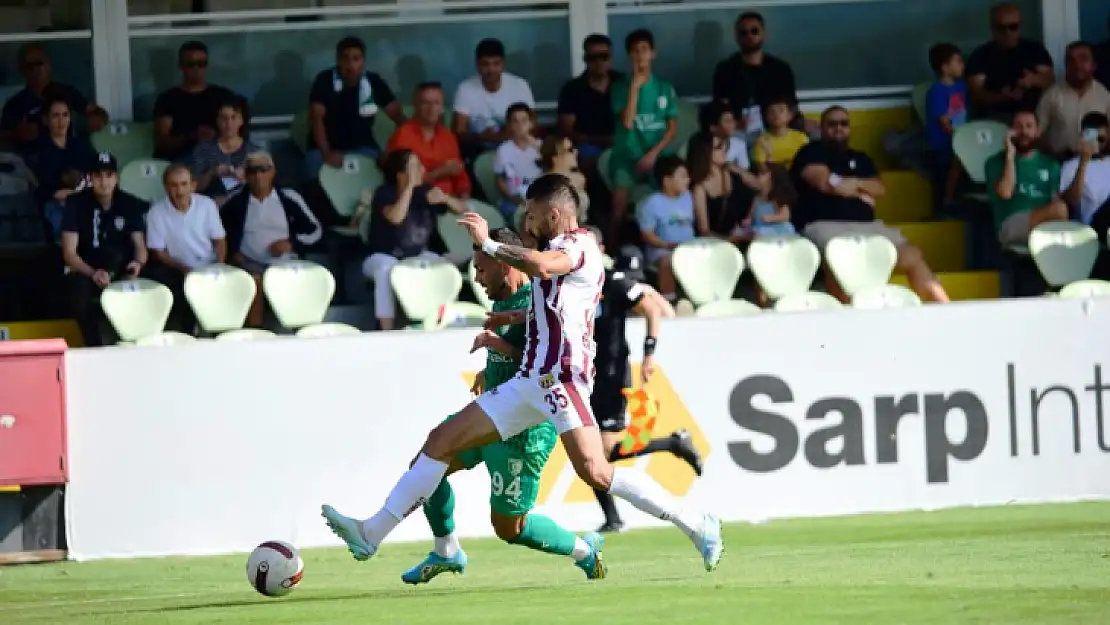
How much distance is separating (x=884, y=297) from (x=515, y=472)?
644 centimetres

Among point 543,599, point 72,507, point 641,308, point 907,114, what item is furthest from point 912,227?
point 543,599

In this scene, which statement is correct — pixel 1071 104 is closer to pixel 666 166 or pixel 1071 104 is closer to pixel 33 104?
pixel 666 166

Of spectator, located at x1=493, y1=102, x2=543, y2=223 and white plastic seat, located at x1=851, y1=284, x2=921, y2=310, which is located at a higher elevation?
spectator, located at x1=493, y1=102, x2=543, y2=223

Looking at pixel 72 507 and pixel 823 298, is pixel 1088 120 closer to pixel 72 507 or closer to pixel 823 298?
pixel 823 298

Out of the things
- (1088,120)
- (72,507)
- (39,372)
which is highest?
(1088,120)

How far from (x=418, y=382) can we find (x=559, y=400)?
4.62 m

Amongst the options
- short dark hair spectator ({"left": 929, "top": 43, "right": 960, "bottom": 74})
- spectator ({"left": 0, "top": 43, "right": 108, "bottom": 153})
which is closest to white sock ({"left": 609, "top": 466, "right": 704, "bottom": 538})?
spectator ({"left": 0, "top": 43, "right": 108, "bottom": 153})

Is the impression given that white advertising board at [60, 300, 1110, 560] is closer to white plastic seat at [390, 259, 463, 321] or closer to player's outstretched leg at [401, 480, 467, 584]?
white plastic seat at [390, 259, 463, 321]

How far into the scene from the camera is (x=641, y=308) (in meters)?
12.8

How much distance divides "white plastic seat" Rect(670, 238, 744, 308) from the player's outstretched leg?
5.90 meters

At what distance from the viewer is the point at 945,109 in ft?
57.2

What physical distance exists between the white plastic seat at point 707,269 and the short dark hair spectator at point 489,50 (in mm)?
2726

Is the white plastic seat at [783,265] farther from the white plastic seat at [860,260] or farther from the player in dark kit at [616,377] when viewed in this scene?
the player in dark kit at [616,377]

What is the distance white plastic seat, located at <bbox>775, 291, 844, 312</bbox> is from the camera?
14773 millimetres
